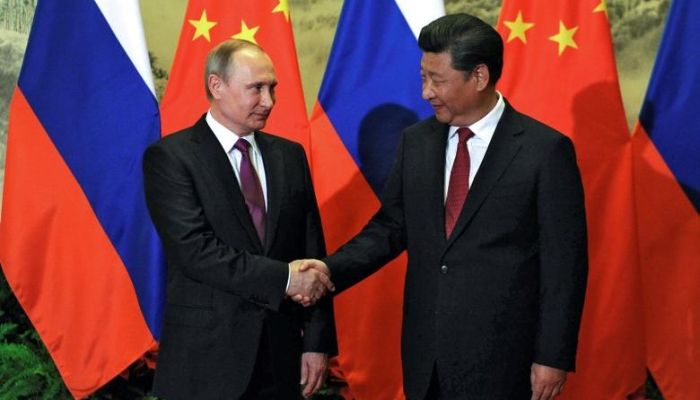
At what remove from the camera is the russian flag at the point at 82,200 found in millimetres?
3320

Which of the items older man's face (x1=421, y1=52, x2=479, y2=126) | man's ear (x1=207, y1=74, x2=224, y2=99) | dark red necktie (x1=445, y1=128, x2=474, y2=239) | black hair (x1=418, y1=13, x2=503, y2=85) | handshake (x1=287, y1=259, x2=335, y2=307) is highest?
black hair (x1=418, y1=13, x2=503, y2=85)

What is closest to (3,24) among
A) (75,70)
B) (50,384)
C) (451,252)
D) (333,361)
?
(75,70)

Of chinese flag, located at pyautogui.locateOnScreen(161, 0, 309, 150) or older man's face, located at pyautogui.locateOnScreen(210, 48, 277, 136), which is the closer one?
older man's face, located at pyautogui.locateOnScreen(210, 48, 277, 136)

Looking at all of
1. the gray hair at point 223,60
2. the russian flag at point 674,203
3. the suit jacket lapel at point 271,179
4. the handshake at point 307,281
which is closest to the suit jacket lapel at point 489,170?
the handshake at point 307,281

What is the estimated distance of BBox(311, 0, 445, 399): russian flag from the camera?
3.44 metres

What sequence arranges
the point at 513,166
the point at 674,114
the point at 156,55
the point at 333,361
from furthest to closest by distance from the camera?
the point at 156,55, the point at 333,361, the point at 674,114, the point at 513,166

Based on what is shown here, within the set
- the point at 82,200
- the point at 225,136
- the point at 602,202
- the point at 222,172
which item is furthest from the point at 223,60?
the point at 602,202

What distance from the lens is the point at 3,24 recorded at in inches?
169

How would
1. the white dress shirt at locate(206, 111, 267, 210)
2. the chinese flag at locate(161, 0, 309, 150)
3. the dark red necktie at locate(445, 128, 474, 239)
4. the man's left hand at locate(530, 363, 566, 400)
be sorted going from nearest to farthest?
the man's left hand at locate(530, 363, 566, 400)
the dark red necktie at locate(445, 128, 474, 239)
the white dress shirt at locate(206, 111, 267, 210)
the chinese flag at locate(161, 0, 309, 150)

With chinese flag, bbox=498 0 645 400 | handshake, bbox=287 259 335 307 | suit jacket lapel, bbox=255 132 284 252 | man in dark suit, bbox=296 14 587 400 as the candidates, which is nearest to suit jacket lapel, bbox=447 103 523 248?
→ man in dark suit, bbox=296 14 587 400

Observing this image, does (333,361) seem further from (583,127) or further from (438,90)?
(438,90)

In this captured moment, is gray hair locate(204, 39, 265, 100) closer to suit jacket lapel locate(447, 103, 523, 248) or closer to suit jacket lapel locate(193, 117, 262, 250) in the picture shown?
suit jacket lapel locate(193, 117, 262, 250)

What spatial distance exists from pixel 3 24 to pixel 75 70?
3.88 ft

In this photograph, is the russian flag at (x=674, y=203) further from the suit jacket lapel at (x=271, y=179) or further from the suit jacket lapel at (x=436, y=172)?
the suit jacket lapel at (x=271, y=179)
